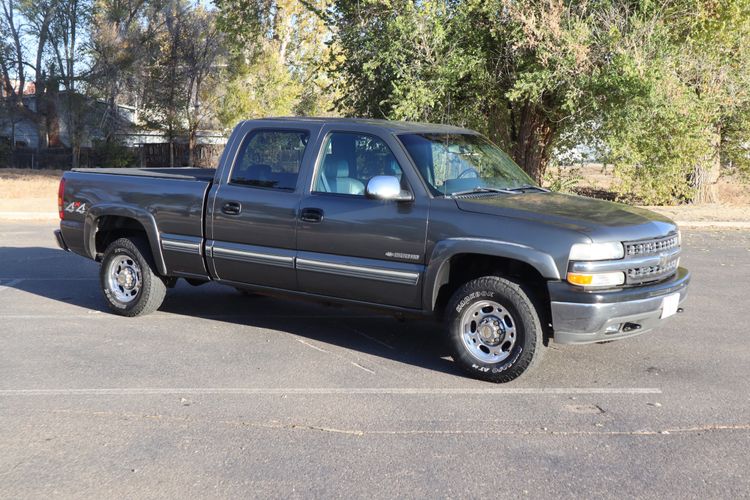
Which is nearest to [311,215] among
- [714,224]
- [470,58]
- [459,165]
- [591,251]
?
[459,165]

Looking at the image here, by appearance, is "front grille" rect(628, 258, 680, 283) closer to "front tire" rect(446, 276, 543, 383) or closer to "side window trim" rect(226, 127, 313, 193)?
"front tire" rect(446, 276, 543, 383)

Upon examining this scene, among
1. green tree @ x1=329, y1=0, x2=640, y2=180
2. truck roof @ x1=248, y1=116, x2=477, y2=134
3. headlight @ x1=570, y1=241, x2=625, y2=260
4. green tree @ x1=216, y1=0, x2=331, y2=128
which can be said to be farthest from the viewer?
green tree @ x1=216, y1=0, x2=331, y2=128

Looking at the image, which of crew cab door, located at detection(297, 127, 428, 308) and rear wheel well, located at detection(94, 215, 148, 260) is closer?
crew cab door, located at detection(297, 127, 428, 308)

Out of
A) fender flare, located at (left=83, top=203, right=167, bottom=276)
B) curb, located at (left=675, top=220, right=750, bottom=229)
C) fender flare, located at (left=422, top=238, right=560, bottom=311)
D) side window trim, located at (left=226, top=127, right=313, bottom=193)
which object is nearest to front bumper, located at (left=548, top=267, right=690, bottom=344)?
fender flare, located at (left=422, top=238, right=560, bottom=311)

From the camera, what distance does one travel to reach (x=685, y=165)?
60.7ft

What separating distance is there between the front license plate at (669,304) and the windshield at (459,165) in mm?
1549

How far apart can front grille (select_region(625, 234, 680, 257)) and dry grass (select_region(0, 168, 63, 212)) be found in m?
16.0

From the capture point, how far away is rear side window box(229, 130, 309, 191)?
6766 mm

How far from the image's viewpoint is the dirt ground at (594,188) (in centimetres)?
1819

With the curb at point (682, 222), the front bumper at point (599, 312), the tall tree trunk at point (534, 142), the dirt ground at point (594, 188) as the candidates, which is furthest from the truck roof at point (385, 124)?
the curb at point (682, 222)

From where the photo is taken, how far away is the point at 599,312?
5414mm

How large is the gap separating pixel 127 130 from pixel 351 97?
26299mm

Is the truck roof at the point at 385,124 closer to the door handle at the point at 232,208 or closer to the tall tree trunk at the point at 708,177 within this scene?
the door handle at the point at 232,208

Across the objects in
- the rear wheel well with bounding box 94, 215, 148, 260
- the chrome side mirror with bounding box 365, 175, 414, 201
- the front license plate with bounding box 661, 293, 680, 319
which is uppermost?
the chrome side mirror with bounding box 365, 175, 414, 201
